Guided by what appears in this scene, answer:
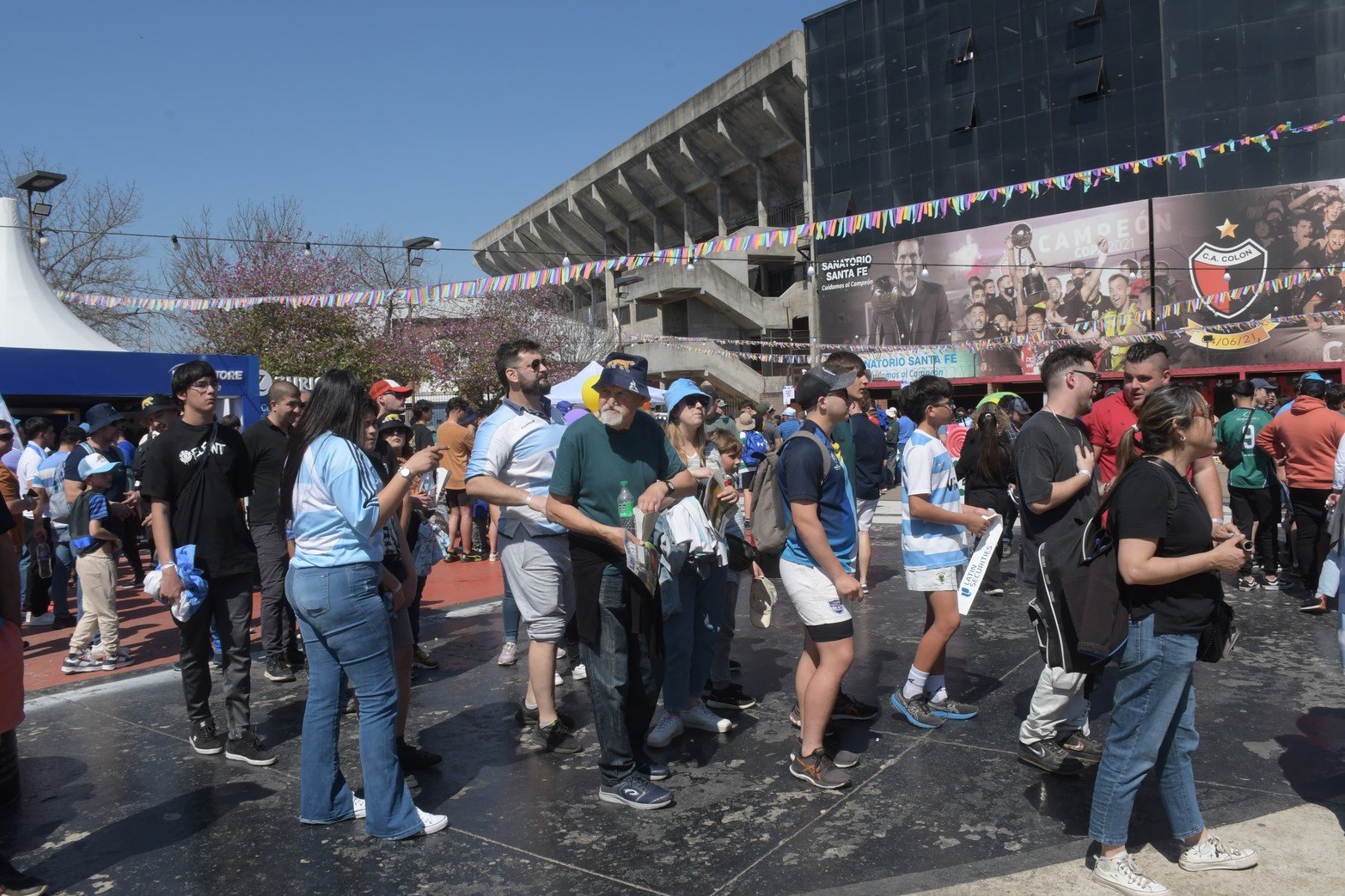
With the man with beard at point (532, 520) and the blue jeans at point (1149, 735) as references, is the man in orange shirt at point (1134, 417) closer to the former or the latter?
the blue jeans at point (1149, 735)

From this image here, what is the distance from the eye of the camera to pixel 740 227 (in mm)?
42562

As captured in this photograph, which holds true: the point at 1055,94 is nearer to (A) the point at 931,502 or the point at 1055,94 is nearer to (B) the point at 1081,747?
(A) the point at 931,502

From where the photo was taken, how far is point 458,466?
430 inches

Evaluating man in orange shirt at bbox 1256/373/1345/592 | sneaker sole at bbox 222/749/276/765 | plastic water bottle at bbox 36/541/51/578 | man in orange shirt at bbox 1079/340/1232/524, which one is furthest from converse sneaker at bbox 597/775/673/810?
plastic water bottle at bbox 36/541/51/578

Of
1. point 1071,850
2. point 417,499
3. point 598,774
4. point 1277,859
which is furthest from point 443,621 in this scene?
point 1277,859

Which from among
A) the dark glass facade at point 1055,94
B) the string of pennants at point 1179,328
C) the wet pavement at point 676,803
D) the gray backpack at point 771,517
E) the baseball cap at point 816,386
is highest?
the dark glass facade at point 1055,94

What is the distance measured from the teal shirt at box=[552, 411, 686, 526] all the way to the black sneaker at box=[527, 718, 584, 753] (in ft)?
4.39

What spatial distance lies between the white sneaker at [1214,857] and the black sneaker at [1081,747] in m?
0.94

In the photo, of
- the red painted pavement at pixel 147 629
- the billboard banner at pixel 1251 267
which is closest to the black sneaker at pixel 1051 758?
the red painted pavement at pixel 147 629

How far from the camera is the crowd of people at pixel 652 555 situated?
3.33 meters

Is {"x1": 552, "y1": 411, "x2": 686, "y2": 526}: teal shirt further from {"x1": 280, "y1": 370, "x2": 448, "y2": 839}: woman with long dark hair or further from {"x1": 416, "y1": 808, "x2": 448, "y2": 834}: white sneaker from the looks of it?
{"x1": 416, "y1": 808, "x2": 448, "y2": 834}: white sneaker

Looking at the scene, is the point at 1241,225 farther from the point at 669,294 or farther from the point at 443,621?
the point at 443,621

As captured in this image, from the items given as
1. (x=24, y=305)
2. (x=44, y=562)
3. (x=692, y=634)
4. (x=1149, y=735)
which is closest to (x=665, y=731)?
(x=692, y=634)

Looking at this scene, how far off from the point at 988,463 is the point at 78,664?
6.91 metres
